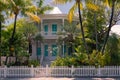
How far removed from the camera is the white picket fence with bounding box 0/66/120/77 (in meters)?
23.0

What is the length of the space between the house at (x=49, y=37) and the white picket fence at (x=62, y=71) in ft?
46.6

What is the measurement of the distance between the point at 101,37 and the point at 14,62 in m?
10.3

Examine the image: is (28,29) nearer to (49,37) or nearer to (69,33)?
(49,37)

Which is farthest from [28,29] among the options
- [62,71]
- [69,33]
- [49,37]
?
[62,71]

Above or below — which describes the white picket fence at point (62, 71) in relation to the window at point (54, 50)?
below

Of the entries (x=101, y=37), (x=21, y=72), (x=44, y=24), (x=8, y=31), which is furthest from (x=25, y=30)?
(x=21, y=72)

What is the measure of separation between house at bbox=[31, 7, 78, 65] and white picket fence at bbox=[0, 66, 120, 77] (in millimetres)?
14216

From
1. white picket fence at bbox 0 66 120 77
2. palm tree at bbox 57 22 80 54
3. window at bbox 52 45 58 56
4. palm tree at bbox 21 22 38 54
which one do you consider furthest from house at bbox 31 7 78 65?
white picket fence at bbox 0 66 120 77

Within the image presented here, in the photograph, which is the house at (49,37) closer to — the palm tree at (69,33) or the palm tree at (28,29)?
the palm tree at (28,29)

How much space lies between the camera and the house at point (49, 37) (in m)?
37.9

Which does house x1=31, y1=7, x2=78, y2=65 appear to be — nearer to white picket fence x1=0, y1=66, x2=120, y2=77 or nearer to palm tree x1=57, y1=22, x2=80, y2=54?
palm tree x1=57, y1=22, x2=80, y2=54

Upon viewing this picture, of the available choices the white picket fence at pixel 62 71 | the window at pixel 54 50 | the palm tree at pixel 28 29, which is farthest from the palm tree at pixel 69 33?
the white picket fence at pixel 62 71

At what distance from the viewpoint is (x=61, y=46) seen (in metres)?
36.8

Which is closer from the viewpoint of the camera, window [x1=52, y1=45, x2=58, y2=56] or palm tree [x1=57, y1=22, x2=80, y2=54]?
palm tree [x1=57, y1=22, x2=80, y2=54]
